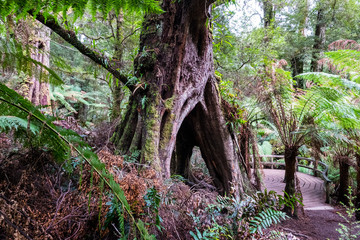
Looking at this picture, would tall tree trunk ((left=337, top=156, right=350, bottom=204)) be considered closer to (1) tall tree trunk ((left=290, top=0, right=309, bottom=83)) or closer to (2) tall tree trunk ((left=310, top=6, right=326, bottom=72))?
(2) tall tree trunk ((left=310, top=6, right=326, bottom=72))

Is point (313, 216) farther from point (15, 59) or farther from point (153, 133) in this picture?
point (15, 59)

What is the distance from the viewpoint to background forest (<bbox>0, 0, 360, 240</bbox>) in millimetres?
1134

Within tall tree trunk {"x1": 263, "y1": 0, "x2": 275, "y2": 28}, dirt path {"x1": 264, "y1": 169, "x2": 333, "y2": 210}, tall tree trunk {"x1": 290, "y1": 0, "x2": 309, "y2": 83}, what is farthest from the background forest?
tall tree trunk {"x1": 290, "y1": 0, "x2": 309, "y2": 83}

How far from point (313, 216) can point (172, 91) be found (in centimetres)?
492

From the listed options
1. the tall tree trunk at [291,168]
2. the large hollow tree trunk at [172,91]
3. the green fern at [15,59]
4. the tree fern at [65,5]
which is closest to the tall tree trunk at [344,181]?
the tall tree trunk at [291,168]

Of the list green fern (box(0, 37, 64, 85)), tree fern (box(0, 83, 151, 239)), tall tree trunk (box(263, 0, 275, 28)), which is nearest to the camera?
tree fern (box(0, 83, 151, 239))

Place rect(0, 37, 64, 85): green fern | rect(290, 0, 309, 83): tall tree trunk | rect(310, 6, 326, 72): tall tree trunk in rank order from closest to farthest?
rect(0, 37, 64, 85): green fern
rect(310, 6, 326, 72): tall tree trunk
rect(290, 0, 309, 83): tall tree trunk

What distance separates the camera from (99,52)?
275cm

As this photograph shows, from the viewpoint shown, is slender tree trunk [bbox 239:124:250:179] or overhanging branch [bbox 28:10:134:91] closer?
overhanging branch [bbox 28:10:134:91]

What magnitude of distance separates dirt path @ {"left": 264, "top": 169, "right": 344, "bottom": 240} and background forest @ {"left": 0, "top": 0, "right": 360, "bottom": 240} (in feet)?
1.16

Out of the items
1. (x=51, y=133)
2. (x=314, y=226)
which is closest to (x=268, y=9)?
(x=314, y=226)

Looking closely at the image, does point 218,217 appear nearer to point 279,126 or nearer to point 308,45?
point 279,126

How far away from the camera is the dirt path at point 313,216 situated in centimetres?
374

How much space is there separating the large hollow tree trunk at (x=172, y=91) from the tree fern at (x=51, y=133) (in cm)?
136
